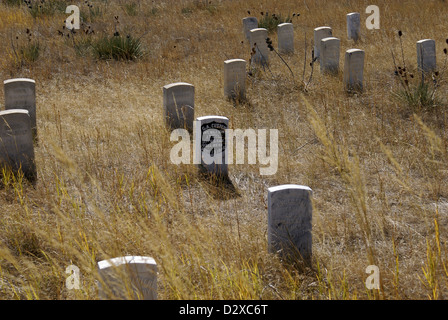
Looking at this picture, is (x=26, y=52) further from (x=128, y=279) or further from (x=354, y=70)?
(x=128, y=279)

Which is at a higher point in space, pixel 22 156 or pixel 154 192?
pixel 22 156

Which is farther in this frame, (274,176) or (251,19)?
(251,19)

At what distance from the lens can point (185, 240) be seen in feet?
13.7

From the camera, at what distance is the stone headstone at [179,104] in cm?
668

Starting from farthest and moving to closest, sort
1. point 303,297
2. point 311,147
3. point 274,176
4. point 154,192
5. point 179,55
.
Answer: point 179,55
point 311,147
point 274,176
point 154,192
point 303,297

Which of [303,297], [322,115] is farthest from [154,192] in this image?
[322,115]

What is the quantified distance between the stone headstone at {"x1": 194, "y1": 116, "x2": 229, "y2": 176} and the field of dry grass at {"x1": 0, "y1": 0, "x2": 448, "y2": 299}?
0.57ft

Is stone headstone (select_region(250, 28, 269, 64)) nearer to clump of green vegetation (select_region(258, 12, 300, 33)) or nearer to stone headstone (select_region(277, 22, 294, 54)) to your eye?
stone headstone (select_region(277, 22, 294, 54))

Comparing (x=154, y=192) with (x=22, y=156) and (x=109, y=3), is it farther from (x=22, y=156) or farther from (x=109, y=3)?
(x=109, y=3)

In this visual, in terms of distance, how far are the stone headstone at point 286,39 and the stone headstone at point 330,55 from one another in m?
2.01

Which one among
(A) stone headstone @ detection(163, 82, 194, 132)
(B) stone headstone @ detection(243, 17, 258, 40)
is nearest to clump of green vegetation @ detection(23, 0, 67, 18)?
(B) stone headstone @ detection(243, 17, 258, 40)

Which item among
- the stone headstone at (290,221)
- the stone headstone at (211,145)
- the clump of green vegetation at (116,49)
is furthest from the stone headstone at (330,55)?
the stone headstone at (290,221)

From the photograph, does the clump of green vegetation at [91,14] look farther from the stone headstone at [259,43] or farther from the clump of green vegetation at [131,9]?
the stone headstone at [259,43]
